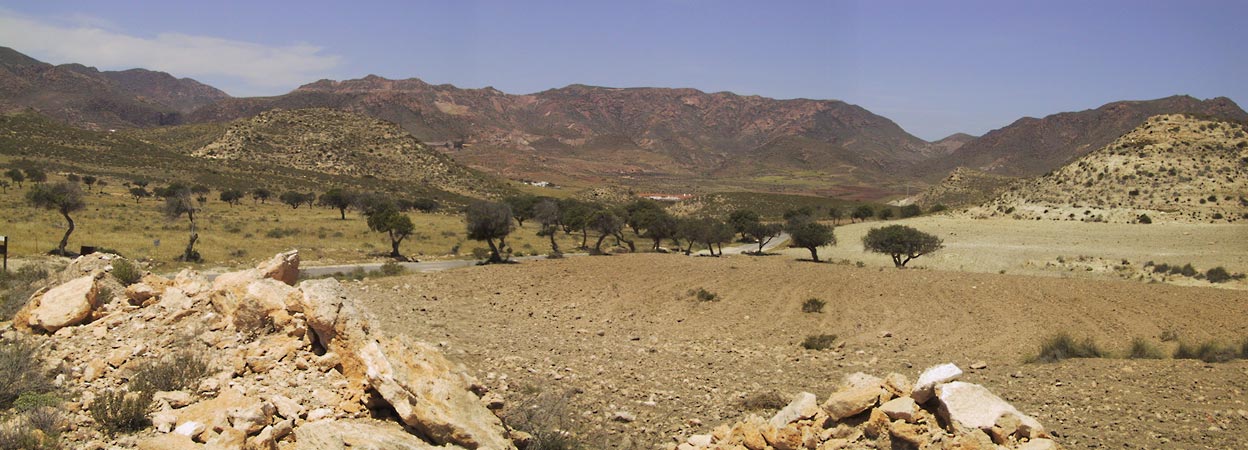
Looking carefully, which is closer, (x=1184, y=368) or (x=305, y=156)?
(x=1184, y=368)

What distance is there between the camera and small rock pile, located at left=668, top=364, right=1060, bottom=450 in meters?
7.60

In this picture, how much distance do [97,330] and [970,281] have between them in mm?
26509

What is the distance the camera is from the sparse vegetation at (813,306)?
69.4 ft

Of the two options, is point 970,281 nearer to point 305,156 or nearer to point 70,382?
point 70,382

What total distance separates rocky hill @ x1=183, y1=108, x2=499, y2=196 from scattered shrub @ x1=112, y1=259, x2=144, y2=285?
94.1 metres

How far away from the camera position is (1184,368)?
1130 centimetres

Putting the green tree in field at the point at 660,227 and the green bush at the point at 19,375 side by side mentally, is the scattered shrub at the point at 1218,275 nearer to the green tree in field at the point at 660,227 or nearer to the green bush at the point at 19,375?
the green tree in field at the point at 660,227

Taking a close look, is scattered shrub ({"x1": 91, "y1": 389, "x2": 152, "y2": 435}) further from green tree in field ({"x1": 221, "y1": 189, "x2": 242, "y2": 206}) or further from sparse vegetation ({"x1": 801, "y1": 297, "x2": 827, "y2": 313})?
green tree in field ({"x1": 221, "y1": 189, "x2": 242, "y2": 206})

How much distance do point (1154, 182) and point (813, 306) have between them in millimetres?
60312

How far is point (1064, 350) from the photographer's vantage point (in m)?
14.0

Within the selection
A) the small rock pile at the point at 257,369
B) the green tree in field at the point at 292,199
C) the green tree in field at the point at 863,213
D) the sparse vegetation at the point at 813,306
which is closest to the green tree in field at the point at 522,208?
the green tree in field at the point at 292,199

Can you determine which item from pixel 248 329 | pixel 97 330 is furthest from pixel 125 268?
pixel 248 329

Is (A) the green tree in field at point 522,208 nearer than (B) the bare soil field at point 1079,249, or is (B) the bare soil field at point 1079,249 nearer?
(B) the bare soil field at point 1079,249

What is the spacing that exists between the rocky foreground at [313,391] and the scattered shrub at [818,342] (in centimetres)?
683
